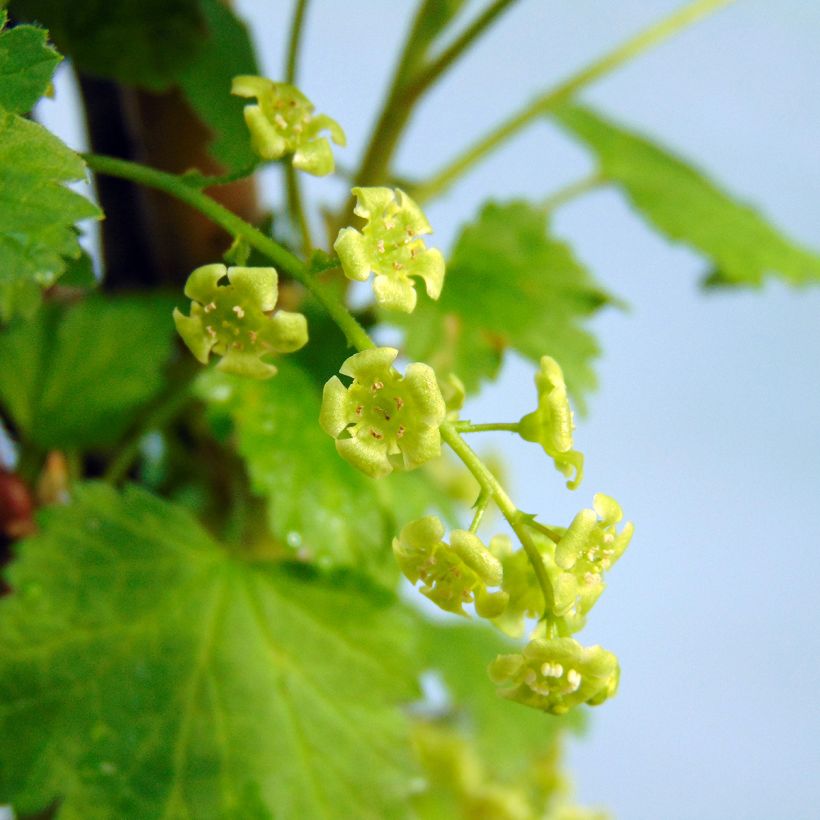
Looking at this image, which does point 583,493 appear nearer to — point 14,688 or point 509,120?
point 14,688

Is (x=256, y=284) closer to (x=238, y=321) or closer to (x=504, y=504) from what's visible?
(x=238, y=321)

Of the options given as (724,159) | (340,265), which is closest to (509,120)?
(340,265)

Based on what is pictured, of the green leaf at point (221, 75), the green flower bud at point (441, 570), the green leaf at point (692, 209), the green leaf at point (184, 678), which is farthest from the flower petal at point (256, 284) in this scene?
the green leaf at point (692, 209)

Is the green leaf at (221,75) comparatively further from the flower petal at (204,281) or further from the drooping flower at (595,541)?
the drooping flower at (595,541)

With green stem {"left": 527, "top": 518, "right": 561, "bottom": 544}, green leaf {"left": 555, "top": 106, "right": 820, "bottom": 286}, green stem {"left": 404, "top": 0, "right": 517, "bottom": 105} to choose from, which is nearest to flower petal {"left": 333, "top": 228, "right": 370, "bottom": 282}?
green stem {"left": 527, "top": 518, "right": 561, "bottom": 544}

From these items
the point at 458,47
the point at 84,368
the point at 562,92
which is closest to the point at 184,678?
the point at 84,368
